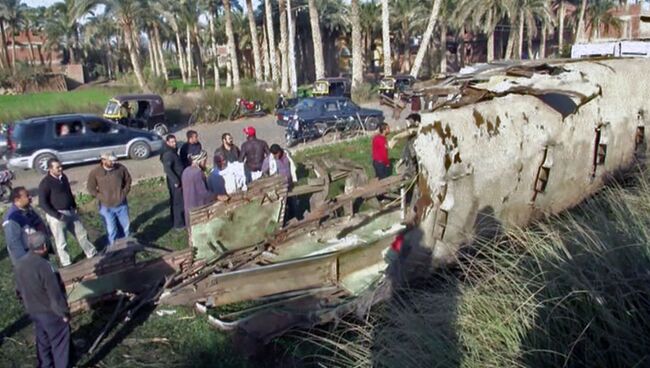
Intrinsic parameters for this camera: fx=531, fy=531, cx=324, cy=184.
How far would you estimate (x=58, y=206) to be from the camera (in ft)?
22.5

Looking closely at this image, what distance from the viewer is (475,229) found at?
16.0ft

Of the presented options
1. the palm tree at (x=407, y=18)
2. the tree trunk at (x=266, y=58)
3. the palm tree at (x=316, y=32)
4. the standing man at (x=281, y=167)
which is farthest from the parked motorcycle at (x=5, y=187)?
the palm tree at (x=407, y=18)

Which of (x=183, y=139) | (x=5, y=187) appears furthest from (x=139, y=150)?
(x=5, y=187)

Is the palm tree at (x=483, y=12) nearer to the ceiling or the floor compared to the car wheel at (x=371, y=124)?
nearer to the ceiling

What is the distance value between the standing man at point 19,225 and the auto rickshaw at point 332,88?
23.7m

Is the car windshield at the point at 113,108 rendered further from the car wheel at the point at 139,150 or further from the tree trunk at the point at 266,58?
the tree trunk at the point at 266,58

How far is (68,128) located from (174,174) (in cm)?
839

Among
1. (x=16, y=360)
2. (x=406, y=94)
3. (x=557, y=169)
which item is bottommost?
(x=16, y=360)

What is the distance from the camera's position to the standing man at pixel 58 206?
6754 mm

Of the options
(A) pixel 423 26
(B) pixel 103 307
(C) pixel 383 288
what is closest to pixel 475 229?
(C) pixel 383 288

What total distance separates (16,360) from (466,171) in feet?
15.1

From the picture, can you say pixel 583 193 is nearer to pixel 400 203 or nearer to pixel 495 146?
pixel 495 146

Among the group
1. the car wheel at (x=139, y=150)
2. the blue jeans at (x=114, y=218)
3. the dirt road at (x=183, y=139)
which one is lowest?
the dirt road at (x=183, y=139)

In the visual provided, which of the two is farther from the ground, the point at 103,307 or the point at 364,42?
the point at 364,42
